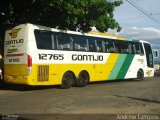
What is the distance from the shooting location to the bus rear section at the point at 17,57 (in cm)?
1768

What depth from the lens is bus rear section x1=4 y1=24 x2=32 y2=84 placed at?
696 inches

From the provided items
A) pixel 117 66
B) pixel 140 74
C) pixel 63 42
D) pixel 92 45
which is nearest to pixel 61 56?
pixel 63 42

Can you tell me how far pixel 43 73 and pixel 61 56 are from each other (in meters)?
1.59

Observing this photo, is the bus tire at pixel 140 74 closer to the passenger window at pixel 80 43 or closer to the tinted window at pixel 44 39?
the passenger window at pixel 80 43

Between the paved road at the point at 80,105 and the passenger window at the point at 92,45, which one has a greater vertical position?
the passenger window at the point at 92,45

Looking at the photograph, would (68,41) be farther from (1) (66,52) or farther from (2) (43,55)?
(2) (43,55)

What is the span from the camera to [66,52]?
64.6 feet

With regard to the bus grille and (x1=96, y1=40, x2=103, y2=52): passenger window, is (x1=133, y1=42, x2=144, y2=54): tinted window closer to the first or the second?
(x1=96, y1=40, x2=103, y2=52): passenger window

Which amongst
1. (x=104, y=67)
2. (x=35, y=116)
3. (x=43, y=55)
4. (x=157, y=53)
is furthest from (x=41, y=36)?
(x=157, y=53)

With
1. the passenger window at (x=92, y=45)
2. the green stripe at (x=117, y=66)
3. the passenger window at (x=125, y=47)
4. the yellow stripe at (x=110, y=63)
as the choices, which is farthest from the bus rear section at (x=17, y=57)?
the passenger window at (x=125, y=47)

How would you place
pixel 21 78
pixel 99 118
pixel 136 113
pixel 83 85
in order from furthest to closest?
pixel 83 85 < pixel 21 78 < pixel 136 113 < pixel 99 118

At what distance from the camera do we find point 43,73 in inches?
717

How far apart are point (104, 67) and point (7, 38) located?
22.5ft

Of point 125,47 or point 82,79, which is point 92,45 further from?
point 125,47
